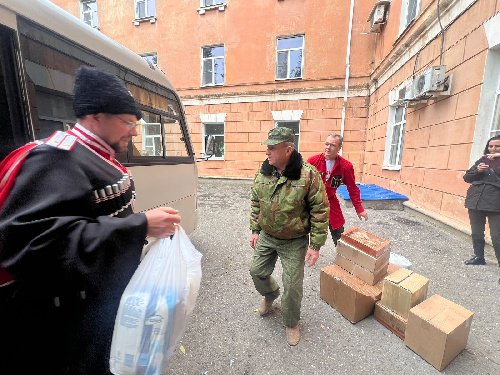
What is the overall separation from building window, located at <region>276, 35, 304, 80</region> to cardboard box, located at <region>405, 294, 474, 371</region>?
9.67 meters

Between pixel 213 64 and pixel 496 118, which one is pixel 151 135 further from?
pixel 213 64

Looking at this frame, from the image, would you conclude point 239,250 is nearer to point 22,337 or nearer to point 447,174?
point 22,337

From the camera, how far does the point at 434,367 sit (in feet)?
6.04

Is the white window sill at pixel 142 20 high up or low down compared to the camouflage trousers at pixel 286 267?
up

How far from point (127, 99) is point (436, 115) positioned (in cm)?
629

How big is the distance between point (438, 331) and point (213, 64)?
11.5 m

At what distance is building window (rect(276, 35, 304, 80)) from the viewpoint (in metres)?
9.74

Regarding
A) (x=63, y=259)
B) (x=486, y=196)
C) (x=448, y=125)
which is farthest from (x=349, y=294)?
(x=448, y=125)

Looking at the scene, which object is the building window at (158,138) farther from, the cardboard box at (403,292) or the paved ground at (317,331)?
the cardboard box at (403,292)

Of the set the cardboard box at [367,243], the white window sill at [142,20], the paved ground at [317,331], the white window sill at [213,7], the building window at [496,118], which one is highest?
the white window sill at [213,7]

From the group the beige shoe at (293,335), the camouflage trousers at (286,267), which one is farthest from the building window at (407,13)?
the beige shoe at (293,335)

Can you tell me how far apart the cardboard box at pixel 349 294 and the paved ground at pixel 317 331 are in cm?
9

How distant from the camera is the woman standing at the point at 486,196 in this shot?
3096 mm

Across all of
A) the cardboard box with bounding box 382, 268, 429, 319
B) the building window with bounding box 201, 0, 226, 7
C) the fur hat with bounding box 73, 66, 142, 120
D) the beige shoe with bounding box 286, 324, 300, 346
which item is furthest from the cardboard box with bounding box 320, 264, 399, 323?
the building window with bounding box 201, 0, 226, 7
